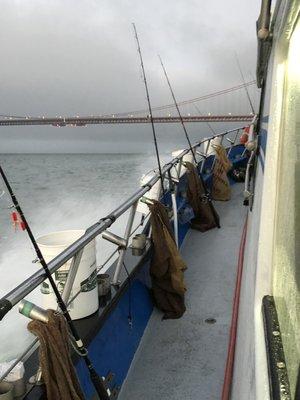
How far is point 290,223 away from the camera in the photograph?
4.16 ft

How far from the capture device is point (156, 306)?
13.1ft

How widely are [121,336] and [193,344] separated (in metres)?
0.74

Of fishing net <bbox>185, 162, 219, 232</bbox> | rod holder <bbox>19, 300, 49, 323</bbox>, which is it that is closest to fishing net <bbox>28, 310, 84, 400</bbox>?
rod holder <bbox>19, 300, 49, 323</bbox>

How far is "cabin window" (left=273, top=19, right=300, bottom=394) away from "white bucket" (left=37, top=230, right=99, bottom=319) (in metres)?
1.34

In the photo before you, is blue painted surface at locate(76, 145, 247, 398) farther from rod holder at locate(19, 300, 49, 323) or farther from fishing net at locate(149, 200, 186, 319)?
rod holder at locate(19, 300, 49, 323)

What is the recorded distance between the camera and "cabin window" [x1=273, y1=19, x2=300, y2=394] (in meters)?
1.08

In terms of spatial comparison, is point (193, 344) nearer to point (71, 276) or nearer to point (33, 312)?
point (71, 276)

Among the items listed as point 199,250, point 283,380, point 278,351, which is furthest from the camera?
point 199,250

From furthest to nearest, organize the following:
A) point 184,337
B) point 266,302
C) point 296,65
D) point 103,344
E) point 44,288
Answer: point 184,337
point 103,344
point 44,288
point 296,65
point 266,302

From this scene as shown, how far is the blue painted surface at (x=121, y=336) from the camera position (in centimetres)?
259

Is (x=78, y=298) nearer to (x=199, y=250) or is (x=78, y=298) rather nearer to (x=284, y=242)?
(x=284, y=242)

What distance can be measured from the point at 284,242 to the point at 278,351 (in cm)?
40

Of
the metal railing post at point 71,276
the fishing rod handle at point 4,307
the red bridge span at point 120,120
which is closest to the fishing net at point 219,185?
the metal railing post at point 71,276

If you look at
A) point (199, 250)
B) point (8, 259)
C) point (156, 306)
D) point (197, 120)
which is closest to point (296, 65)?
point (156, 306)
